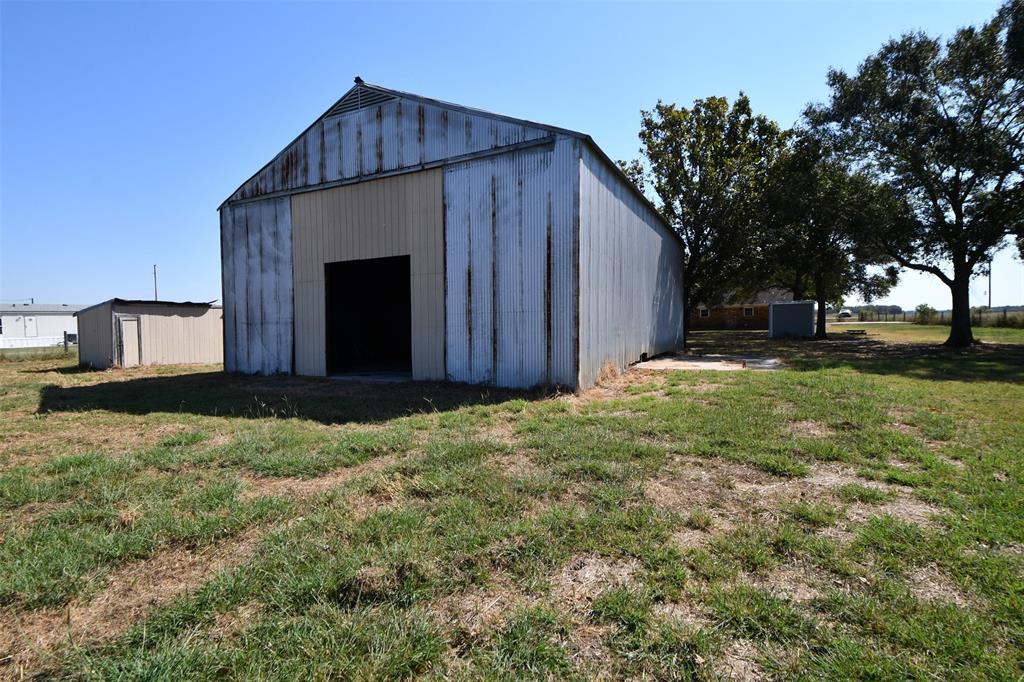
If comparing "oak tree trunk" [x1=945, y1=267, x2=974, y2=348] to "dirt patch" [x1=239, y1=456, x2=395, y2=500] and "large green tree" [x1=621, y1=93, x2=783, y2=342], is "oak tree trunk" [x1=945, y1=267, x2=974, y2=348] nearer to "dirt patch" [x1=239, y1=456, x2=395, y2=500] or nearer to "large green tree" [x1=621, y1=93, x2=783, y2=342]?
"large green tree" [x1=621, y1=93, x2=783, y2=342]

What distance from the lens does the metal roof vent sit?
11.7m

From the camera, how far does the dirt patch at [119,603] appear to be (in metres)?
2.40

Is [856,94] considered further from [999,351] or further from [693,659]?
[693,659]

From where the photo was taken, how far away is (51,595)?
274 centimetres

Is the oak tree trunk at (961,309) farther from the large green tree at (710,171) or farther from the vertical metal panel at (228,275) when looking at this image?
the vertical metal panel at (228,275)

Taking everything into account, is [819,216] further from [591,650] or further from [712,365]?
[591,650]

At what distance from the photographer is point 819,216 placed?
2228 cm

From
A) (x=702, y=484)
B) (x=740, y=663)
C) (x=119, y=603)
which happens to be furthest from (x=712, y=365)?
(x=119, y=603)

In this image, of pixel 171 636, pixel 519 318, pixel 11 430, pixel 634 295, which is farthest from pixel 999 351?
pixel 11 430

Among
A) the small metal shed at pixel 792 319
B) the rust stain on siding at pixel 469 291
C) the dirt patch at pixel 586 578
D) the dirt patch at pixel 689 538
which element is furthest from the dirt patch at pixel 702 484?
the small metal shed at pixel 792 319

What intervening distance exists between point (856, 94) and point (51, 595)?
2667 centimetres

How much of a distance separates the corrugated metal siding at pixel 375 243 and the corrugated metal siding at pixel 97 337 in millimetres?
10887

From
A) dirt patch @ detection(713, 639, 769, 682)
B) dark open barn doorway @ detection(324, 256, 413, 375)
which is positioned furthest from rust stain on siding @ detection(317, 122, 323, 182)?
dirt patch @ detection(713, 639, 769, 682)

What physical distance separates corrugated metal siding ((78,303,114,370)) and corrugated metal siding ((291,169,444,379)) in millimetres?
10887
